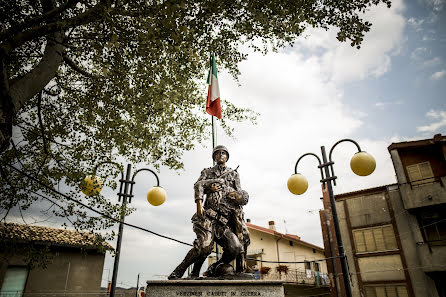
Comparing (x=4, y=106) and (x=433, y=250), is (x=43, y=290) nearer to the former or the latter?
(x=4, y=106)

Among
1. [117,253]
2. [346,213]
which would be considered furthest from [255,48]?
[346,213]

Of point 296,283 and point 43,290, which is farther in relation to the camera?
point 296,283

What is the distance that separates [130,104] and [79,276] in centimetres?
1281

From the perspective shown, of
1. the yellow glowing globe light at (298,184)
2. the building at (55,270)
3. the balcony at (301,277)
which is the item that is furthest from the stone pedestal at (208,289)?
the balcony at (301,277)

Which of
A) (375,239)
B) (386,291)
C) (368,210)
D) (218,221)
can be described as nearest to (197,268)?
(218,221)

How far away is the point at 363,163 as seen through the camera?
20.9 feet

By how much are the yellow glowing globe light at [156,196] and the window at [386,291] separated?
13951 mm

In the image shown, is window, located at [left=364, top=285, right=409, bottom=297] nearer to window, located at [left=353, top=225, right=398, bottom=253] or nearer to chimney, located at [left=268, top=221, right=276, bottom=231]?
window, located at [left=353, top=225, right=398, bottom=253]

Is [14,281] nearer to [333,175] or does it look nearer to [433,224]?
[333,175]

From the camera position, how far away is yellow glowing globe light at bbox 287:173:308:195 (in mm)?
7102

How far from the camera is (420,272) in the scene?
13.9 metres

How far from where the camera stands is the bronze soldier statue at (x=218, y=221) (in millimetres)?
3949

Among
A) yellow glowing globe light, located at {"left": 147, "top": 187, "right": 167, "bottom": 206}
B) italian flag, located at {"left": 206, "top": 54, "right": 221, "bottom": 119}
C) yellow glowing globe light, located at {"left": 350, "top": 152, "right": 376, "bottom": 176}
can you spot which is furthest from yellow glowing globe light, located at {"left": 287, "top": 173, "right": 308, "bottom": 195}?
yellow glowing globe light, located at {"left": 147, "top": 187, "right": 167, "bottom": 206}

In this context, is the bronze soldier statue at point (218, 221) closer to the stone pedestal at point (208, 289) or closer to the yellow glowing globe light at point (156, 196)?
the stone pedestal at point (208, 289)
